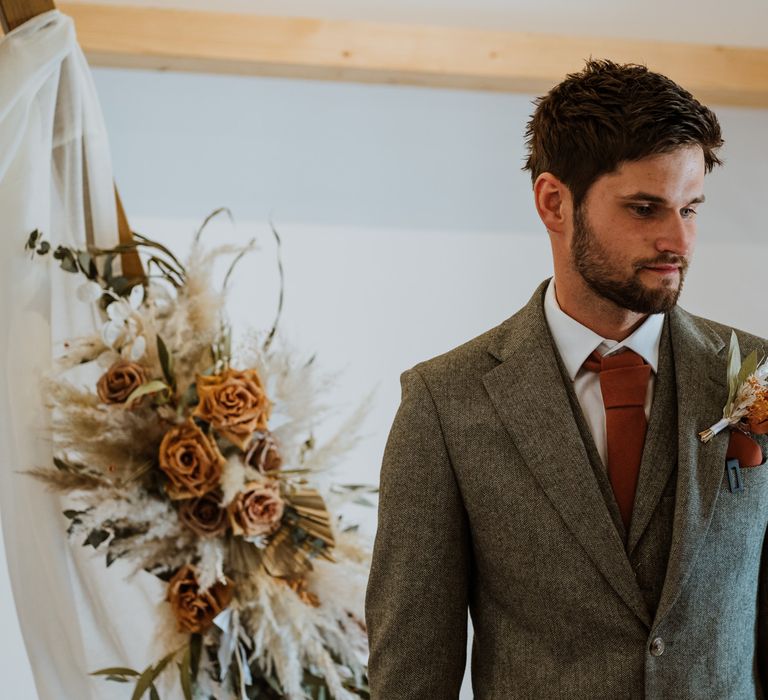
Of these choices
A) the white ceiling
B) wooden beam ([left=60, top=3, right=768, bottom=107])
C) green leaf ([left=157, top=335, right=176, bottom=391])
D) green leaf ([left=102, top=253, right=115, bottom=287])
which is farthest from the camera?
the white ceiling

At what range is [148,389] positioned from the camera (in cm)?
206

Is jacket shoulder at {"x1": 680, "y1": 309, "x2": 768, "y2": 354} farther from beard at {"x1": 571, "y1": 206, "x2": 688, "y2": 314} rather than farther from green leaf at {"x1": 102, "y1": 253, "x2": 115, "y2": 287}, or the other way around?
green leaf at {"x1": 102, "y1": 253, "x2": 115, "y2": 287}

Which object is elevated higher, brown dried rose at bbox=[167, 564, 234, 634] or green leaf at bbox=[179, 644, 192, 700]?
brown dried rose at bbox=[167, 564, 234, 634]

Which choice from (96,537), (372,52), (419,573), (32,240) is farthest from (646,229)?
(372,52)

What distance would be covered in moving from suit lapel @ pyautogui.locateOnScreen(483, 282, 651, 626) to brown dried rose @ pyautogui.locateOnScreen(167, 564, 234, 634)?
2.32 ft

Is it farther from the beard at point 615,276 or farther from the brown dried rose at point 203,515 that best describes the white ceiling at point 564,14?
the beard at point 615,276

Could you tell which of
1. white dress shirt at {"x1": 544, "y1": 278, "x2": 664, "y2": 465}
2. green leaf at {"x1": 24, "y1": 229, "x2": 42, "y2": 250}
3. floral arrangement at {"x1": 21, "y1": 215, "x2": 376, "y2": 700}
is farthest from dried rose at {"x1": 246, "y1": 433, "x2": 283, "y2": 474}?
white dress shirt at {"x1": 544, "y1": 278, "x2": 664, "y2": 465}

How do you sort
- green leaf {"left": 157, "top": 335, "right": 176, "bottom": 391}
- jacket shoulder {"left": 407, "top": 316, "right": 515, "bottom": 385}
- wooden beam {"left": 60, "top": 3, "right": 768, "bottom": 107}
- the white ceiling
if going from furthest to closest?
the white ceiling
wooden beam {"left": 60, "top": 3, "right": 768, "bottom": 107}
green leaf {"left": 157, "top": 335, "right": 176, "bottom": 391}
jacket shoulder {"left": 407, "top": 316, "right": 515, "bottom": 385}

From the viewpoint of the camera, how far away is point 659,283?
151 centimetres

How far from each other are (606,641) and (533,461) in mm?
255

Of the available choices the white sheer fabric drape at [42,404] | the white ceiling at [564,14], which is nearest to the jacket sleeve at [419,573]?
the white sheer fabric drape at [42,404]

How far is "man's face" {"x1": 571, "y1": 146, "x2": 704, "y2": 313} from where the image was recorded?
1.51 m

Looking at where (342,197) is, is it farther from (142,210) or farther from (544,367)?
(544,367)

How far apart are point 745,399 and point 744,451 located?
0.07m
